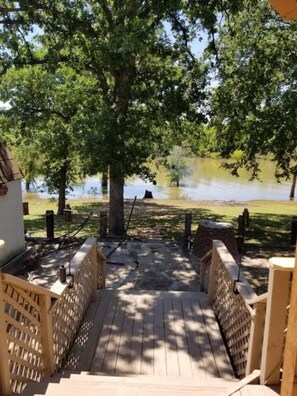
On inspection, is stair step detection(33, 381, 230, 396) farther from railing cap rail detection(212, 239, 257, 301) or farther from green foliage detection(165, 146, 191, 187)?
green foliage detection(165, 146, 191, 187)

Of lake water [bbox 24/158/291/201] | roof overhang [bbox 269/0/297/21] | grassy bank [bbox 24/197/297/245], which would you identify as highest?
roof overhang [bbox 269/0/297/21]

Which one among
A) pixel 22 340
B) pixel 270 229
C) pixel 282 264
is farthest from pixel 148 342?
pixel 270 229

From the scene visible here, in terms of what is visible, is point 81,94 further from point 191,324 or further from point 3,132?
point 191,324

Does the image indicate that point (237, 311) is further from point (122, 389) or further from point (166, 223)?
point (166, 223)

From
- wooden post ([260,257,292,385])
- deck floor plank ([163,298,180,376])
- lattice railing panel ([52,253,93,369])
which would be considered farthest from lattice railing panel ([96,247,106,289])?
wooden post ([260,257,292,385])

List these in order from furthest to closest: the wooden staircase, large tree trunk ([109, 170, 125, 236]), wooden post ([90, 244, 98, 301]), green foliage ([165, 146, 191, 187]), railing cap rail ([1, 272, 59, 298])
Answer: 1. green foliage ([165, 146, 191, 187])
2. large tree trunk ([109, 170, 125, 236])
3. wooden post ([90, 244, 98, 301])
4. the wooden staircase
5. railing cap rail ([1, 272, 59, 298])

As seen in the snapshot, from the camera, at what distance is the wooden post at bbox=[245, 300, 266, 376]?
9.41ft

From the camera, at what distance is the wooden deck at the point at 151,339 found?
11.8ft

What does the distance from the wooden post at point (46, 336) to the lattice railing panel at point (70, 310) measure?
0.17 m

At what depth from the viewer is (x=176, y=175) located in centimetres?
3222

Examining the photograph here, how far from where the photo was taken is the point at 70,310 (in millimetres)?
3889

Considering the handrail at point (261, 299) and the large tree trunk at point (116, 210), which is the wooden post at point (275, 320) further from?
the large tree trunk at point (116, 210)

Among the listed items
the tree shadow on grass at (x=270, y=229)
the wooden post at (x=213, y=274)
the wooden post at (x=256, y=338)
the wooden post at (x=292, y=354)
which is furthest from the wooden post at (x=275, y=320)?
the tree shadow on grass at (x=270, y=229)

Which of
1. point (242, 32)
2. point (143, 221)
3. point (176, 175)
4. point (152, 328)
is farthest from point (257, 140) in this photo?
point (176, 175)
